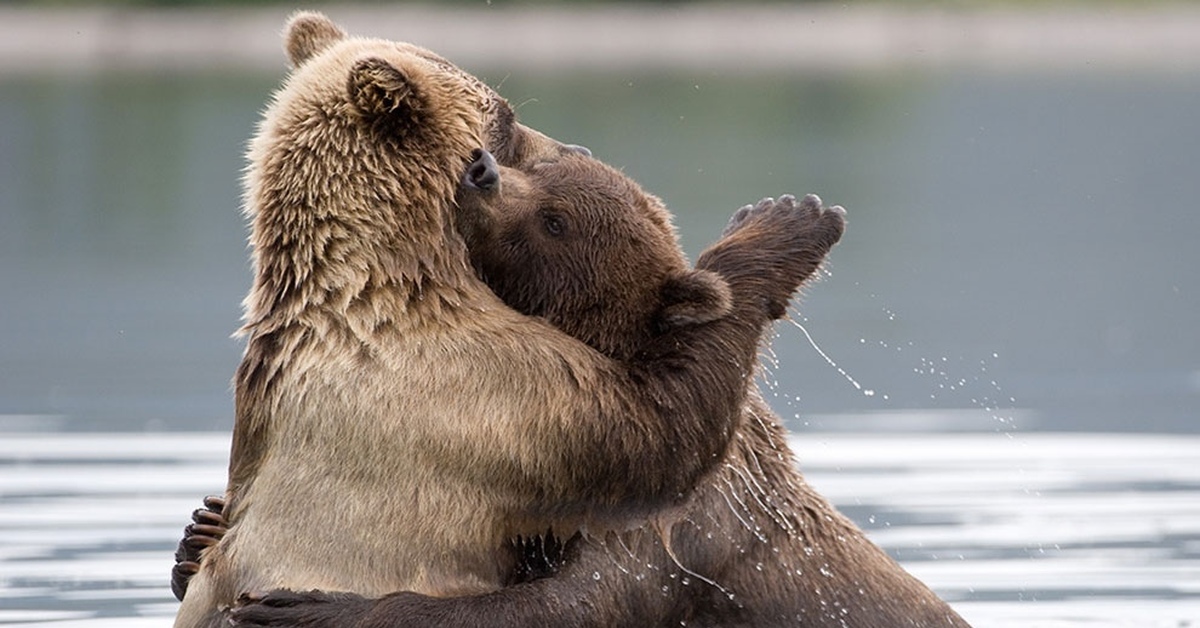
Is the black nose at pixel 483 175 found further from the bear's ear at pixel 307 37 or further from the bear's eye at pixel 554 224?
the bear's ear at pixel 307 37

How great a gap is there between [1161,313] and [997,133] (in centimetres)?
3041

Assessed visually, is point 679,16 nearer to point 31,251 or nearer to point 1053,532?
point 31,251

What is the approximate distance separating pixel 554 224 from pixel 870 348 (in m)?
10.2

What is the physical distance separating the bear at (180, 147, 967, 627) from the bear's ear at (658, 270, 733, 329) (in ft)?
0.10

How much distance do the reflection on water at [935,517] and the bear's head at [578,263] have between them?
2806mm

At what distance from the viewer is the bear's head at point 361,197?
6059 millimetres

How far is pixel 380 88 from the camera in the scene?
20.0ft

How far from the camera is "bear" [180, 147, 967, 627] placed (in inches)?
238

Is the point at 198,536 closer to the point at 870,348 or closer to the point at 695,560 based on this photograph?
the point at 695,560

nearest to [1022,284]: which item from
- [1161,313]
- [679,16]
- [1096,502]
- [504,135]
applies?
[1161,313]

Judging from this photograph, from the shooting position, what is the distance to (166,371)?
15.5m

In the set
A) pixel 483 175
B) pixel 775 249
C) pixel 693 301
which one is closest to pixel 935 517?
pixel 775 249

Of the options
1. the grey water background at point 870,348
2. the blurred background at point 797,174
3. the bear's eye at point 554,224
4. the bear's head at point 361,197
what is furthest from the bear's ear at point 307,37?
the blurred background at point 797,174

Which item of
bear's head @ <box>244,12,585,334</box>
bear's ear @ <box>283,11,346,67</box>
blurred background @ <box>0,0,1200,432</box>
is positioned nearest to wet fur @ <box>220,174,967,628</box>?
bear's head @ <box>244,12,585,334</box>
